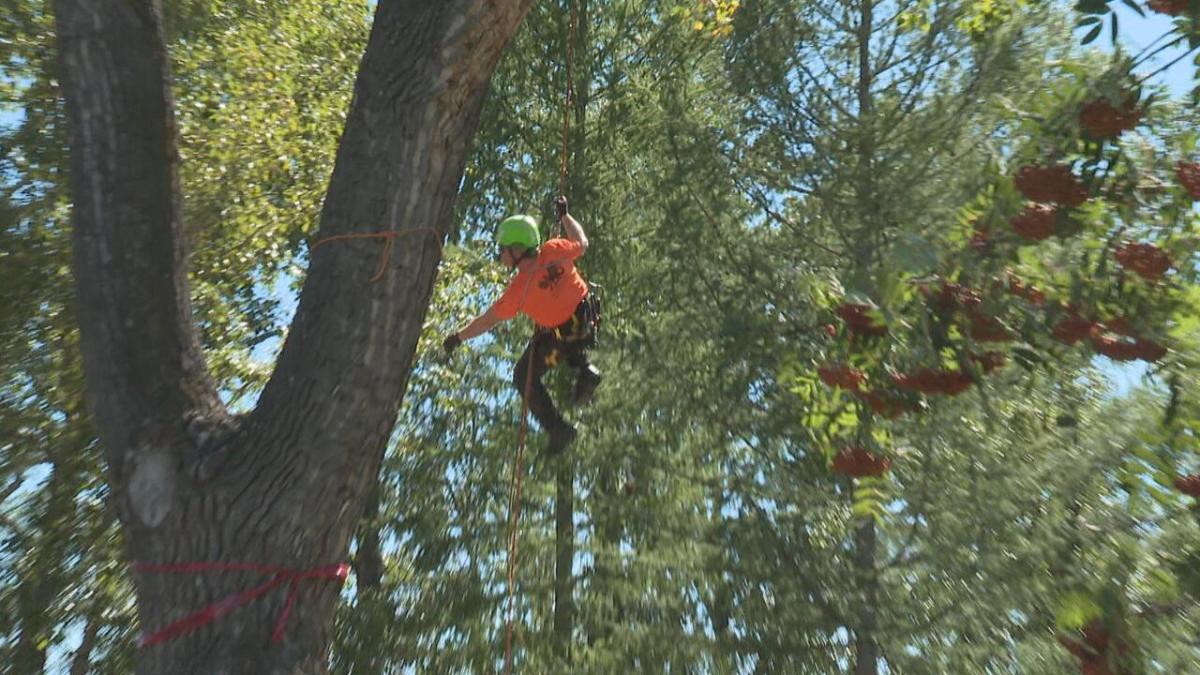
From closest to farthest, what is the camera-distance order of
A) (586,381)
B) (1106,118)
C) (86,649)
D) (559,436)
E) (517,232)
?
(1106,118)
(517,232)
(586,381)
(559,436)
(86,649)

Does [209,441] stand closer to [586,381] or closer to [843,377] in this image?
[843,377]

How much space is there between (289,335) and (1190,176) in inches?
118

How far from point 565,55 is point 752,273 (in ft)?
9.70

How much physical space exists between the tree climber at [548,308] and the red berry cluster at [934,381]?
210cm

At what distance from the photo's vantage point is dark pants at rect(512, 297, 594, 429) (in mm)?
6508

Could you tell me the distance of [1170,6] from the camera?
11.2 ft

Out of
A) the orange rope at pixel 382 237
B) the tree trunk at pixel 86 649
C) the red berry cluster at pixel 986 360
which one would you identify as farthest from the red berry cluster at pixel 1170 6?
the tree trunk at pixel 86 649

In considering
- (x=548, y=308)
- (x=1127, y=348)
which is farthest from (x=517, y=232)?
(x=1127, y=348)

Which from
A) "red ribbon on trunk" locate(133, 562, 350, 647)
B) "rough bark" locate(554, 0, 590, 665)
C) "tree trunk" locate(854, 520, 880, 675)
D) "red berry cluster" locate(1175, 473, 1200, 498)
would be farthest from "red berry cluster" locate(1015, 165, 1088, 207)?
"rough bark" locate(554, 0, 590, 665)

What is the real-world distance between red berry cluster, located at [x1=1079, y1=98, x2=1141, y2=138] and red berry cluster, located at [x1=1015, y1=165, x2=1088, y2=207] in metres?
0.16

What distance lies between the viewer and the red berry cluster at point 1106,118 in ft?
11.6

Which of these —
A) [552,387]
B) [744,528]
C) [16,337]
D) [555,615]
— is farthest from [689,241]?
[16,337]

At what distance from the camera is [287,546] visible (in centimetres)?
336

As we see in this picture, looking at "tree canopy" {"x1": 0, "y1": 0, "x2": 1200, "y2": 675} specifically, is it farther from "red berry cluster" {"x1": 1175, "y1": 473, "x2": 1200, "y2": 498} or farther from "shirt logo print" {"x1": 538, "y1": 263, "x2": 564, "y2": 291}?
"shirt logo print" {"x1": 538, "y1": 263, "x2": 564, "y2": 291}
